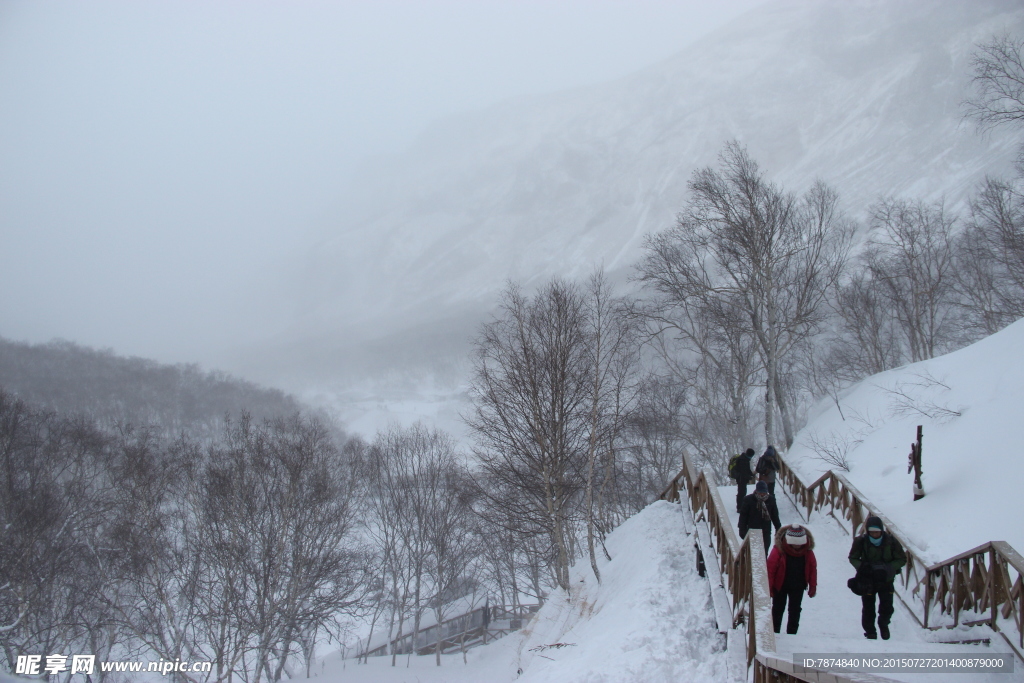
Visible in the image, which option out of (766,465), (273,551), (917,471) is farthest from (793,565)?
(273,551)

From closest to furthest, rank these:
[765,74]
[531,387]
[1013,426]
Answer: [1013,426] → [531,387] → [765,74]

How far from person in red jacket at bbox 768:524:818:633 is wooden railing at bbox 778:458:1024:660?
1500 mm

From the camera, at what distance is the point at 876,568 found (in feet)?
18.4

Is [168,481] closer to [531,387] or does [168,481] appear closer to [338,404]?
[531,387]

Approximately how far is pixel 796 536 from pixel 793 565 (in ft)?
1.11

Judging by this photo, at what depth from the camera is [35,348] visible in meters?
65.8

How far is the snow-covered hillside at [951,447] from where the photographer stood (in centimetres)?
666

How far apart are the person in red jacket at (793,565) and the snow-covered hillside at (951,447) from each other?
212 centimetres

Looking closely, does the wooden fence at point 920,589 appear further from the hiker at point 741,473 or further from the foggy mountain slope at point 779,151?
the foggy mountain slope at point 779,151

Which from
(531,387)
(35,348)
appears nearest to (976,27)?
(531,387)

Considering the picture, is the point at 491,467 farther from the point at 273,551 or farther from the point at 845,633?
the point at 273,551

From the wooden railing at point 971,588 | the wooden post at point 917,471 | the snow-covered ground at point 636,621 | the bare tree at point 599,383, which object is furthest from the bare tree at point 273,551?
the wooden post at point 917,471

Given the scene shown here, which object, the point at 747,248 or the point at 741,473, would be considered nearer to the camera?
the point at 741,473

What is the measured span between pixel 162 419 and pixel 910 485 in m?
A: 66.7
